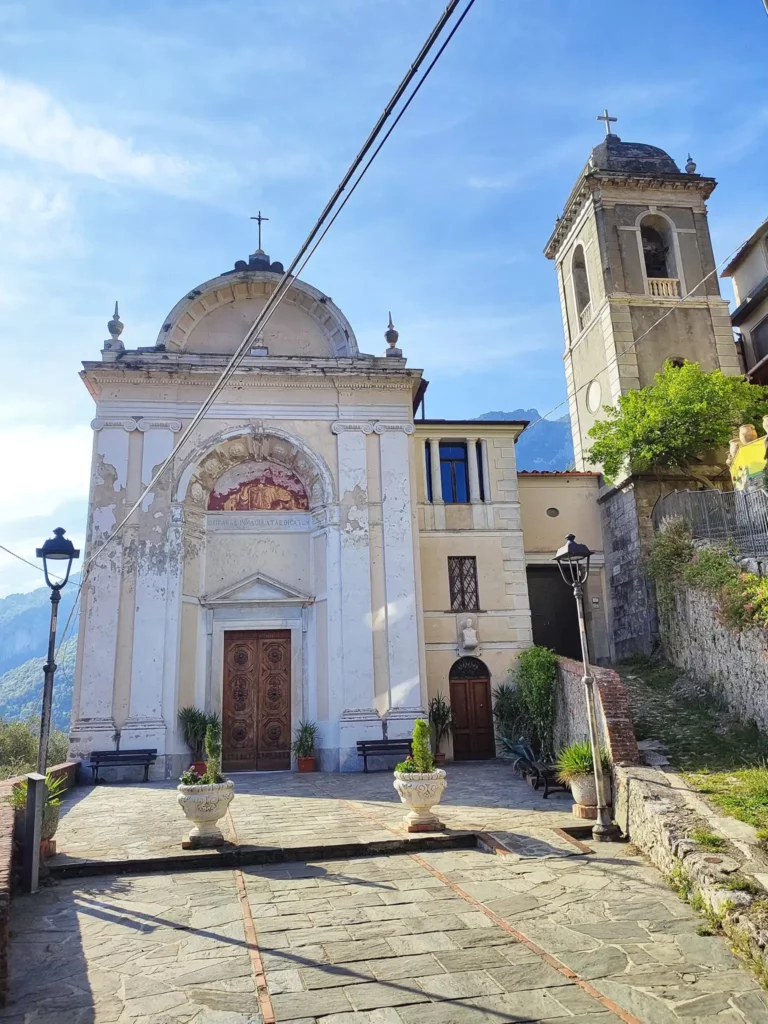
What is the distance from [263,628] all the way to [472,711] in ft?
19.0

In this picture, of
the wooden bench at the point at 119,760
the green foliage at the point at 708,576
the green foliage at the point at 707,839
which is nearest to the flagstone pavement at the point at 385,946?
the green foliage at the point at 707,839

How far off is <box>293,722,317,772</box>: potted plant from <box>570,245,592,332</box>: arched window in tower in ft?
56.3

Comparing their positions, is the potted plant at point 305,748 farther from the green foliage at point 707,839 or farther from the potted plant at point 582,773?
the green foliage at point 707,839

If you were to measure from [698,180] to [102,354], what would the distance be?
2073cm

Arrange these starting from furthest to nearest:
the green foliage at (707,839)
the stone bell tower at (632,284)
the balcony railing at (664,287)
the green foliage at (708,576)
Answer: the balcony railing at (664,287) → the stone bell tower at (632,284) → the green foliage at (708,576) → the green foliage at (707,839)

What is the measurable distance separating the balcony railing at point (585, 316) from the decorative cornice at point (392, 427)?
9.78m

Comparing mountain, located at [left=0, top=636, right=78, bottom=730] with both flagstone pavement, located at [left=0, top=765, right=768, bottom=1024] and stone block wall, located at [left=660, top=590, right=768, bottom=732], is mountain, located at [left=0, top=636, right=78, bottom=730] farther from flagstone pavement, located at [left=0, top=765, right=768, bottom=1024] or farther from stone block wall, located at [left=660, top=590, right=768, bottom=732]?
flagstone pavement, located at [left=0, top=765, right=768, bottom=1024]

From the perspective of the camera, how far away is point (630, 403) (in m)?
21.1

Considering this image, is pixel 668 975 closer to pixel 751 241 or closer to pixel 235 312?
pixel 235 312

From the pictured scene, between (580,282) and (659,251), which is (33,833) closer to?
(580,282)

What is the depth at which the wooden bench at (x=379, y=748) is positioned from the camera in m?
16.6

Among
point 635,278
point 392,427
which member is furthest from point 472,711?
point 635,278

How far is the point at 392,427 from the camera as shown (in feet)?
63.8

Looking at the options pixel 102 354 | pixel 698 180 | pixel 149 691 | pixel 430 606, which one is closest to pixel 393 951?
pixel 149 691
